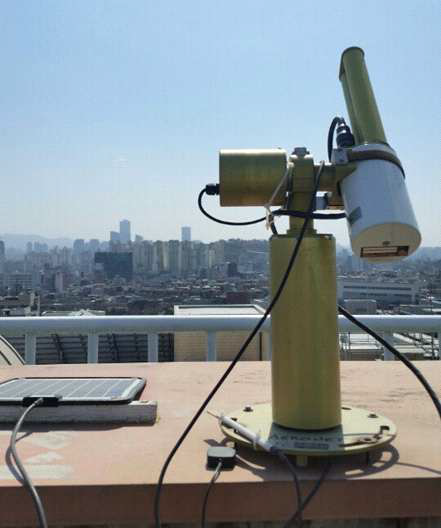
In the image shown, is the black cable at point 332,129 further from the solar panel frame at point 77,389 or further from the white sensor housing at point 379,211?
the solar panel frame at point 77,389

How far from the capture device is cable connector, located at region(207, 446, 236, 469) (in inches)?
33.9

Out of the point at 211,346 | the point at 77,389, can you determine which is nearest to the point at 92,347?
the point at 211,346

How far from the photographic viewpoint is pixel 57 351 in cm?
251

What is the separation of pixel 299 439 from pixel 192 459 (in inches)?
7.6

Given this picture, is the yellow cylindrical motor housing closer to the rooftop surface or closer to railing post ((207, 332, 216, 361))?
the rooftop surface

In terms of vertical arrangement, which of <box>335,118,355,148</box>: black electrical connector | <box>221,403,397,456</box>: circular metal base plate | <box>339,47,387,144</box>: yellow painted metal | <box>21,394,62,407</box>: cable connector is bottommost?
<box>221,403,397,456</box>: circular metal base plate

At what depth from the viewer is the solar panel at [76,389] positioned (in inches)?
44.8

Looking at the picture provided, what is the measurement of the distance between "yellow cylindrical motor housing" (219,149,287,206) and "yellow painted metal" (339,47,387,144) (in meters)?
0.18

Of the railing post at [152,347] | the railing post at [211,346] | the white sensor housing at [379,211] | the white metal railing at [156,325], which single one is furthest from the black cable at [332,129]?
the railing post at [152,347]

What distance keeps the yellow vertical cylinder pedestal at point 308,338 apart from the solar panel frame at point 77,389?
0.40 metres

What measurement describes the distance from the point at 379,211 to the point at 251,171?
10.0 inches

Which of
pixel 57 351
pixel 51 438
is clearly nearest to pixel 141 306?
pixel 57 351

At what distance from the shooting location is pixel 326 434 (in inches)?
36.8

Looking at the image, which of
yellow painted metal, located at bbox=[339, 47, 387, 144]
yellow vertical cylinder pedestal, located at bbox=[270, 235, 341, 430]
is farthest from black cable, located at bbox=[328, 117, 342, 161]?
yellow vertical cylinder pedestal, located at bbox=[270, 235, 341, 430]
